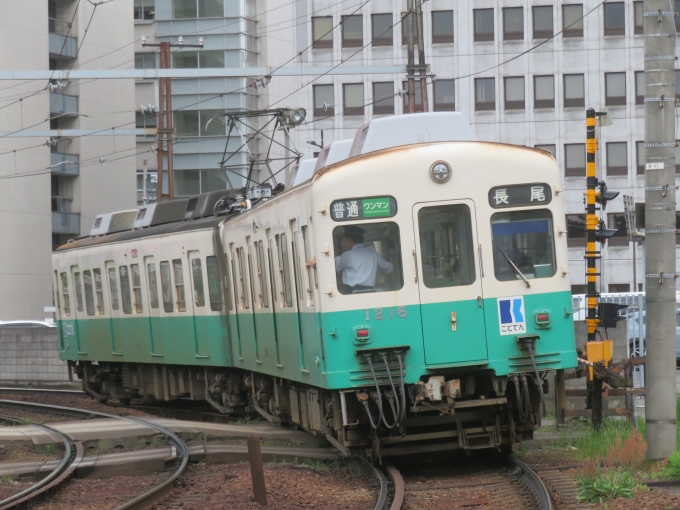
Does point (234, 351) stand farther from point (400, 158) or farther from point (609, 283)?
point (609, 283)

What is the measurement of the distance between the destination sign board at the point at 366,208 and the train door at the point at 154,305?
27.9ft

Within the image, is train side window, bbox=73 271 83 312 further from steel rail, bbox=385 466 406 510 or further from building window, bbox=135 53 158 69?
building window, bbox=135 53 158 69

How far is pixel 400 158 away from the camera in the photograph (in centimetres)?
1033

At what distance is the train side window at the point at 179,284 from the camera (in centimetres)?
1744

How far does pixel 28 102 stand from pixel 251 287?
31.0 m

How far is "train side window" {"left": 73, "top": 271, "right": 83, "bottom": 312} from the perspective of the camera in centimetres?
2158

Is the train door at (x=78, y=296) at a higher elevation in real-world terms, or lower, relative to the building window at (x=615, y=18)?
lower

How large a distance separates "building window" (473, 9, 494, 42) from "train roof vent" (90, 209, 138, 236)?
31936 millimetres

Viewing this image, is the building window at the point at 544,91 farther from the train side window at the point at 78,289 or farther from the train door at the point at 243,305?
the train door at the point at 243,305

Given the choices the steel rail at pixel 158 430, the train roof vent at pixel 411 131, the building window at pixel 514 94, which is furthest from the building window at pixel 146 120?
the train roof vent at pixel 411 131

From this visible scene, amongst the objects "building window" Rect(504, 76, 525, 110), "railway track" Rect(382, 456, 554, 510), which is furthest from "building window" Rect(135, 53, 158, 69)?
"railway track" Rect(382, 456, 554, 510)

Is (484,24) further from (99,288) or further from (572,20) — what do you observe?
(99,288)

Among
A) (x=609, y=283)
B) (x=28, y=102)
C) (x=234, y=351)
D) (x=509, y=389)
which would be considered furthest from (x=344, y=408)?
(x=609, y=283)

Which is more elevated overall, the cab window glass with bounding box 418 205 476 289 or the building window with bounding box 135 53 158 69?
the building window with bounding box 135 53 158 69
